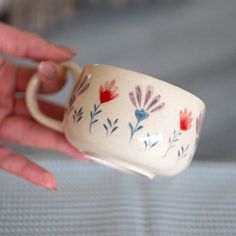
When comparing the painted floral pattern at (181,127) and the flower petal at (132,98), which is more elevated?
the flower petal at (132,98)

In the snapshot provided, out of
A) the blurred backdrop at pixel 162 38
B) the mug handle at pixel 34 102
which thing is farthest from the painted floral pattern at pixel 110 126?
the blurred backdrop at pixel 162 38

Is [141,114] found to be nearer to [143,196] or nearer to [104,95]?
[104,95]

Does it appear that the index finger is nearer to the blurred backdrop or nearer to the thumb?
the thumb

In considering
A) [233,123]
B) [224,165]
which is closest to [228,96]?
[233,123]

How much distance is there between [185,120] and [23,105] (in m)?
0.27

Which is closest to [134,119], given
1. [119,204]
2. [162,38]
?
[119,204]

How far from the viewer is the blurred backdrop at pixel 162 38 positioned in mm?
836

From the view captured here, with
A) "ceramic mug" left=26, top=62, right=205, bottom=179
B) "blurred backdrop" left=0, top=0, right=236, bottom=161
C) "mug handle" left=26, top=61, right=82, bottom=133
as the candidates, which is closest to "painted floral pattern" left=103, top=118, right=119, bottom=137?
"ceramic mug" left=26, top=62, right=205, bottom=179

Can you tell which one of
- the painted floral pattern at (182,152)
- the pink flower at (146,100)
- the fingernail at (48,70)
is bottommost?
the painted floral pattern at (182,152)

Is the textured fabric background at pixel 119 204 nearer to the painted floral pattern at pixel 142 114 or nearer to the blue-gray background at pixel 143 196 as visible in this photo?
the blue-gray background at pixel 143 196

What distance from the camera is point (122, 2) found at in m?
1.21

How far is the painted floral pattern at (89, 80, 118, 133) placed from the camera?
0.37 m

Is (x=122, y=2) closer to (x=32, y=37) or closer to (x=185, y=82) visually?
(x=185, y=82)

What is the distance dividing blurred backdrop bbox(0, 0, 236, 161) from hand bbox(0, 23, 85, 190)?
0.96 ft
